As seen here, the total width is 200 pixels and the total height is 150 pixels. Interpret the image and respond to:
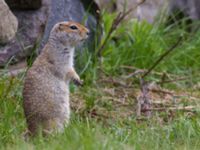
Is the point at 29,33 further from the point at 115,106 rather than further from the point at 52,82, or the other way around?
the point at 52,82

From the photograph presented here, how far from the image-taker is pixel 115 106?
7.03m

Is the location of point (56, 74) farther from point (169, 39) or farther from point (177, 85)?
point (169, 39)

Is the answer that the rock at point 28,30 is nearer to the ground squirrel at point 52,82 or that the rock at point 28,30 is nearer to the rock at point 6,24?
the rock at point 6,24

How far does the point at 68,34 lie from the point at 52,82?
0.47 m

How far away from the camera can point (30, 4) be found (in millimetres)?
6750

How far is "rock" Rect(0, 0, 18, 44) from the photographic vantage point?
613 centimetres

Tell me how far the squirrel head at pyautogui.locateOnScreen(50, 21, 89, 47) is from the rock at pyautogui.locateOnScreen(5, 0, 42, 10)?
105 cm

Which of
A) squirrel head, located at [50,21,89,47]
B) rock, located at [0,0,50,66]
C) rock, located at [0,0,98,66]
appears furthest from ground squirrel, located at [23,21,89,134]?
rock, located at [0,0,50,66]

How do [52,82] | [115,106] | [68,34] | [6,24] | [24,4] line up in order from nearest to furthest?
1. [52,82]
2. [68,34]
3. [6,24]
4. [24,4]
5. [115,106]

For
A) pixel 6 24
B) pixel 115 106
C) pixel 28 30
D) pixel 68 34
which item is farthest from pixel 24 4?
pixel 115 106

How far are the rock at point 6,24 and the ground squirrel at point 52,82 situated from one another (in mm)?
618

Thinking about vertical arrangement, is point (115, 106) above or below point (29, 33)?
below

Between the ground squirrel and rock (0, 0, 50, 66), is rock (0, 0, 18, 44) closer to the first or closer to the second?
rock (0, 0, 50, 66)

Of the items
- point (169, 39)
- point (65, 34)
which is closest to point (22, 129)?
point (65, 34)
